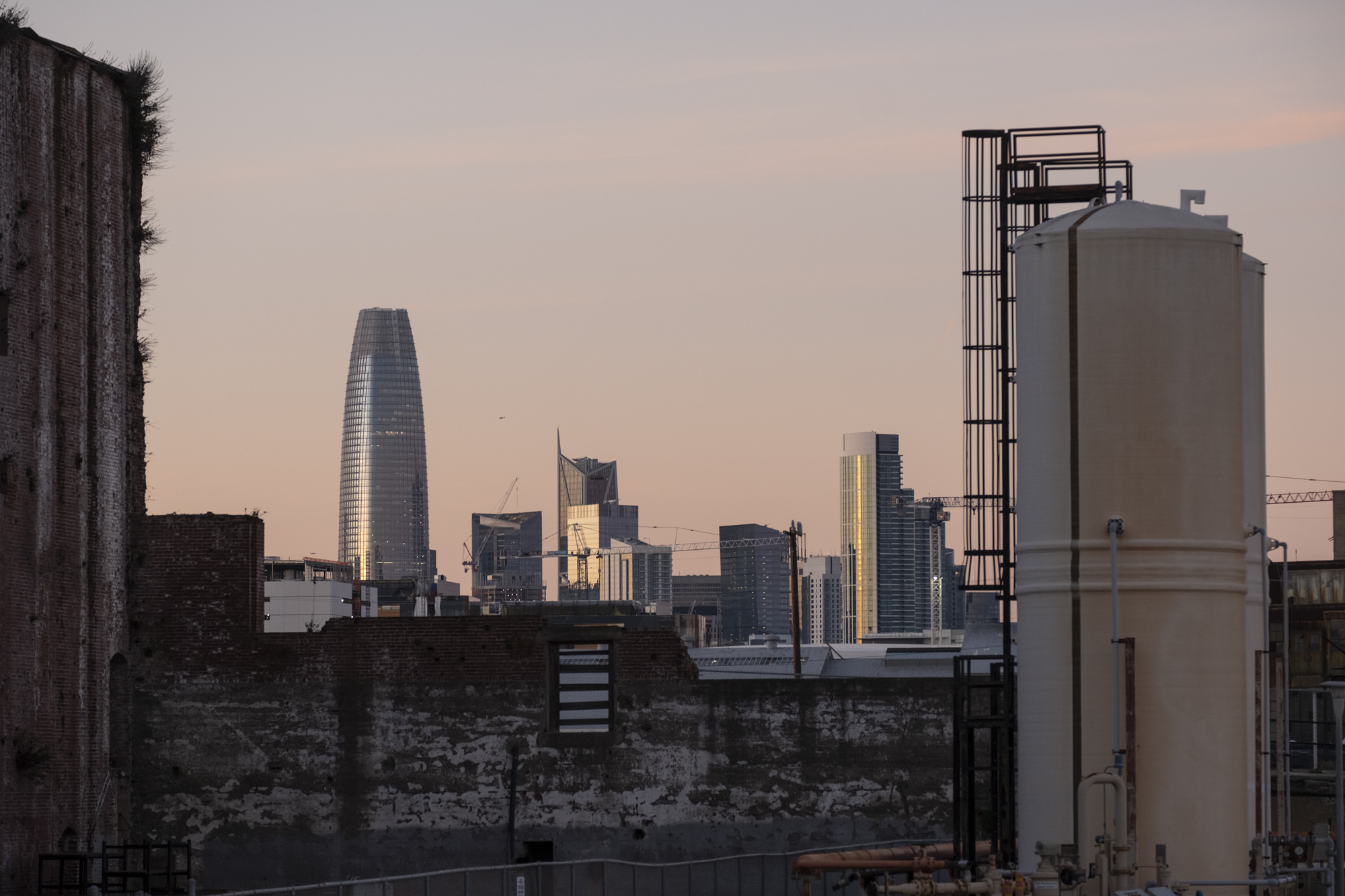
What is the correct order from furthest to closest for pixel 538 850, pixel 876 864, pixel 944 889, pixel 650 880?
pixel 538 850
pixel 650 880
pixel 876 864
pixel 944 889

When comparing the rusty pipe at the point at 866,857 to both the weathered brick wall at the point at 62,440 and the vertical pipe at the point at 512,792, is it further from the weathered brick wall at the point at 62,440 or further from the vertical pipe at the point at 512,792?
the weathered brick wall at the point at 62,440

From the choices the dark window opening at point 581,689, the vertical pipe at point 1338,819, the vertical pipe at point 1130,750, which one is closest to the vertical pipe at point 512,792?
the dark window opening at point 581,689

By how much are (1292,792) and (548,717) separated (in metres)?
15.6

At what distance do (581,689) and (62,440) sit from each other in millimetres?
11005

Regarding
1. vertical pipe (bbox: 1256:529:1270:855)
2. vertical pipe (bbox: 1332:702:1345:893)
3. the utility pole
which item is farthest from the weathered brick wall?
vertical pipe (bbox: 1332:702:1345:893)

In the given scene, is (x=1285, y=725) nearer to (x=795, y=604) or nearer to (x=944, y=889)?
(x=944, y=889)

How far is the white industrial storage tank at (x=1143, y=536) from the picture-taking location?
2366 centimetres

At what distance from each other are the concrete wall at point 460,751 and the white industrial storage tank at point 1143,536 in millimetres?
12274

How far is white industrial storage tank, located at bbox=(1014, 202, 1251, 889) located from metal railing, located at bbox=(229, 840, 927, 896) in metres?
9.99

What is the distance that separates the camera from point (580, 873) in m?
34.6

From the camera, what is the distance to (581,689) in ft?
121

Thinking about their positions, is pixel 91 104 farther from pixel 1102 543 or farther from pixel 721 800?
pixel 1102 543

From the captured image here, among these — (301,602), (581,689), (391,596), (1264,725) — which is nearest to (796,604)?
(581,689)

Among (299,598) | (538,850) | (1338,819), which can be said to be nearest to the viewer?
(1338,819)
